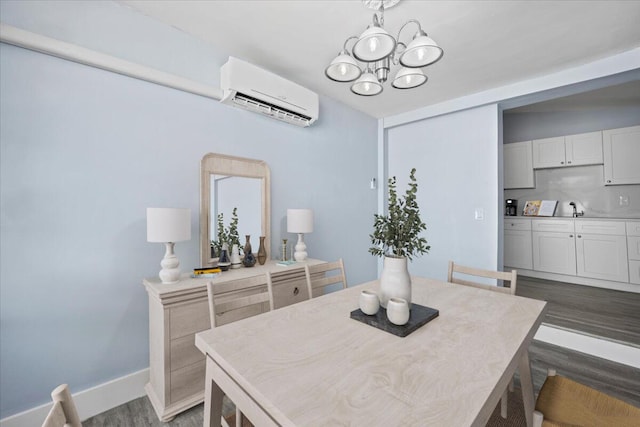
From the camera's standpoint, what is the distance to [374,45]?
1361 millimetres

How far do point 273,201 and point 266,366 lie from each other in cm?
188

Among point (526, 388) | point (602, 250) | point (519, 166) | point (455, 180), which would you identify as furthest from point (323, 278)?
point (519, 166)

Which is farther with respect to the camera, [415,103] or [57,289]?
[415,103]

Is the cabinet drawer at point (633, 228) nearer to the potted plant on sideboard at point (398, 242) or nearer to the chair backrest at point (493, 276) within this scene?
the chair backrest at point (493, 276)

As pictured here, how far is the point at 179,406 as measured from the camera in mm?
1623

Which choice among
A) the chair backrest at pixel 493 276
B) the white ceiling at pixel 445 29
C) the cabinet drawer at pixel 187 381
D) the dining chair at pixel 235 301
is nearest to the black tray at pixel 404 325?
the dining chair at pixel 235 301

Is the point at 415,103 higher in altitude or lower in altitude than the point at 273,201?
higher

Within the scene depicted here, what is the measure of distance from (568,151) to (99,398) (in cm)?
637

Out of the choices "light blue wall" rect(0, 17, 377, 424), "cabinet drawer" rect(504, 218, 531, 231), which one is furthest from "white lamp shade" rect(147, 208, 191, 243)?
"cabinet drawer" rect(504, 218, 531, 231)

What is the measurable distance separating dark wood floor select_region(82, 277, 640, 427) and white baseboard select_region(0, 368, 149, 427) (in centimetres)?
4

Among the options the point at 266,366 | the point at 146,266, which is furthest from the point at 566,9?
the point at 146,266

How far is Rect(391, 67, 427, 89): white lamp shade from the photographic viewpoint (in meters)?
1.63

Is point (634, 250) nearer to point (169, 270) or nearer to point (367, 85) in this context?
point (367, 85)

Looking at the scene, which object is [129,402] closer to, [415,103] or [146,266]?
[146,266]
